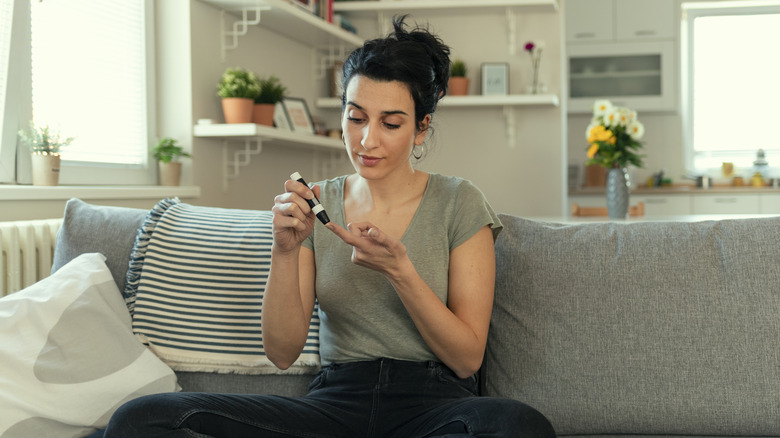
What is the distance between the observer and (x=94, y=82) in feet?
8.86

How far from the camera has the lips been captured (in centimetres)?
142

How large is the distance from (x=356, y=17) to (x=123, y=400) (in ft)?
10.9

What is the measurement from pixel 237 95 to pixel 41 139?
2.95 ft

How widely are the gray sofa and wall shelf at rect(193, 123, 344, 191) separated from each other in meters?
1.67

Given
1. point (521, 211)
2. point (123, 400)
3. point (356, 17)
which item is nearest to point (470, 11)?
point (356, 17)

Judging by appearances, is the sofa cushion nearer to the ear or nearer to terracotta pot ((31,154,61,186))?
the ear

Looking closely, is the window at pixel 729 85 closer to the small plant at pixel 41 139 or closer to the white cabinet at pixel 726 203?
the white cabinet at pixel 726 203

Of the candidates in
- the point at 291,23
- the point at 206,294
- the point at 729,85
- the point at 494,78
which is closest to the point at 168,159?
the point at 291,23

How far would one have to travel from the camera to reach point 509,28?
→ 14.1 feet

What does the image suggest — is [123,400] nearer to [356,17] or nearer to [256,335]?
[256,335]

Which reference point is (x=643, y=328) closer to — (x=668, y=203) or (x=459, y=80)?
(x=459, y=80)

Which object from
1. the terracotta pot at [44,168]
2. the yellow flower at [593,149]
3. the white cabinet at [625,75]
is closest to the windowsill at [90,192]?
the terracotta pot at [44,168]

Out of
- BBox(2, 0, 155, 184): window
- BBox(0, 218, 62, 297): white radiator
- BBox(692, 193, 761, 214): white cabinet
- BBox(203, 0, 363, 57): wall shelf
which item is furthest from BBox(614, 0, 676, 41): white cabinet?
BBox(0, 218, 62, 297): white radiator

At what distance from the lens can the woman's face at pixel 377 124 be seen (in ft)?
4.63
